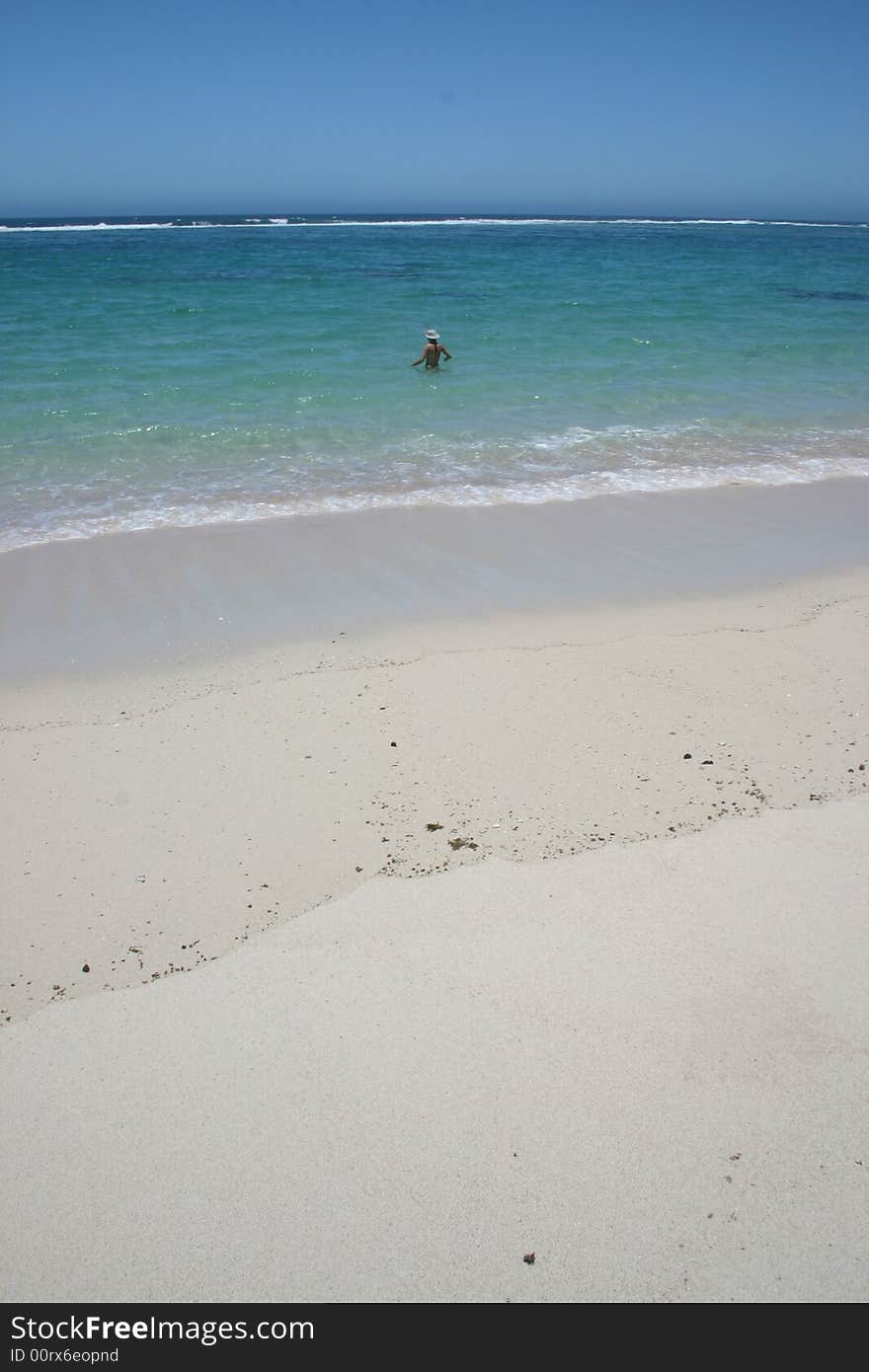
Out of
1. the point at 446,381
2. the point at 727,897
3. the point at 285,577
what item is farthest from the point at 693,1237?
the point at 446,381

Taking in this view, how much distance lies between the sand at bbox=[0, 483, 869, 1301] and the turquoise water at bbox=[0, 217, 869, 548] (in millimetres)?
3865

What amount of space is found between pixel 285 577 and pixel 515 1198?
15.7 feet

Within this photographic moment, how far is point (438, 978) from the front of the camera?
9.96 feet

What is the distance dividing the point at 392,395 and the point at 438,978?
33.5ft

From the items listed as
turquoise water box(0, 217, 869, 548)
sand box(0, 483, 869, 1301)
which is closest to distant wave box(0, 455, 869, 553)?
turquoise water box(0, 217, 869, 548)

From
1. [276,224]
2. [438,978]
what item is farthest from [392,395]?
[276,224]

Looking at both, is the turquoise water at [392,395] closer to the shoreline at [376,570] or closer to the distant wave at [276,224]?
the shoreline at [376,570]

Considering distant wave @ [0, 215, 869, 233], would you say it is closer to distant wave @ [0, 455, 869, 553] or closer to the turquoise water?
the turquoise water

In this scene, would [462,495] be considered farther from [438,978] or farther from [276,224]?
[276,224]

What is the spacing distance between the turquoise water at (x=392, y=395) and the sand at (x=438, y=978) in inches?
152

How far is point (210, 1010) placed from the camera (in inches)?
116

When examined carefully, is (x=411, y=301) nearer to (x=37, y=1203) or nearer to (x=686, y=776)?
(x=686, y=776)

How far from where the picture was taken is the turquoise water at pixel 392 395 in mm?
8562

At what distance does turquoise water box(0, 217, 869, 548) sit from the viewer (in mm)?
8562
